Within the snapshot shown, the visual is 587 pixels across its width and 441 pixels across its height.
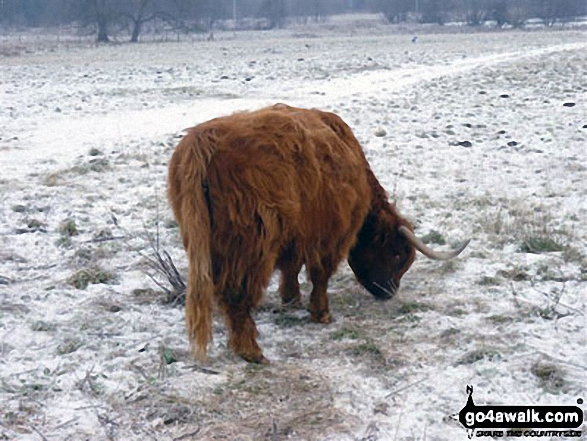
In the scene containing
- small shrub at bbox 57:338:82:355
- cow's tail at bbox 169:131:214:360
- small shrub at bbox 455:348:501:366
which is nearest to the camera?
cow's tail at bbox 169:131:214:360

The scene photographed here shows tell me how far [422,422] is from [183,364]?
4.90 ft

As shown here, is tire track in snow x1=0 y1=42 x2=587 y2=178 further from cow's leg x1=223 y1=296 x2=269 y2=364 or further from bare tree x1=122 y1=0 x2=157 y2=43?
bare tree x1=122 y1=0 x2=157 y2=43

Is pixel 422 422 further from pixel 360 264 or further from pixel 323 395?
pixel 360 264

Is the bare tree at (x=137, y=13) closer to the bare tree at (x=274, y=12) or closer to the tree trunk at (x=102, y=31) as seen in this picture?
the tree trunk at (x=102, y=31)

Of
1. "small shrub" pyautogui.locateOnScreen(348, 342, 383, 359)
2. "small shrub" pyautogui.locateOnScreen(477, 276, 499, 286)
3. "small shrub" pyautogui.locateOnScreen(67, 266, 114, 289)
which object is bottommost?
"small shrub" pyautogui.locateOnScreen(348, 342, 383, 359)

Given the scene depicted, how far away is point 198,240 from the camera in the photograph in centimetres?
421

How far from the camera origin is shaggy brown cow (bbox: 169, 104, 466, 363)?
426 cm

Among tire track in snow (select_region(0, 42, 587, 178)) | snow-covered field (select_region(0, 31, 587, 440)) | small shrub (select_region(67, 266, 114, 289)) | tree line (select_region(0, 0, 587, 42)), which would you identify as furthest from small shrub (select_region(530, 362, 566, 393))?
tree line (select_region(0, 0, 587, 42))

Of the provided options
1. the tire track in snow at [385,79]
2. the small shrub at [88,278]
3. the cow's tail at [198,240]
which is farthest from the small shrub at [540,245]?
the tire track in snow at [385,79]

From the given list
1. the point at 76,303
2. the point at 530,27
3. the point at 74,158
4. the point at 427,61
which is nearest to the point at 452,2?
the point at 530,27

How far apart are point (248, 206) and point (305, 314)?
1.38 meters

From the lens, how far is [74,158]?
10234 millimetres

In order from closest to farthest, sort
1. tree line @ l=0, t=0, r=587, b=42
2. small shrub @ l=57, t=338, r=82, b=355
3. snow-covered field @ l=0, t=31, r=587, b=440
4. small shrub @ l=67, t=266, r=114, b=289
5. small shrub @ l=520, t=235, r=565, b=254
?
snow-covered field @ l=0, t=31, r=587, b=440, small shrub @ l=57, t=338, r=82, b=355, small shrub @ l=67, t=266, r=114, b=289, small shrub @ l=520, t=235, r=565, b=254, tree line @ l=0, t=0, r=587, b=42

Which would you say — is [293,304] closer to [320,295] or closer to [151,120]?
[320,295]
